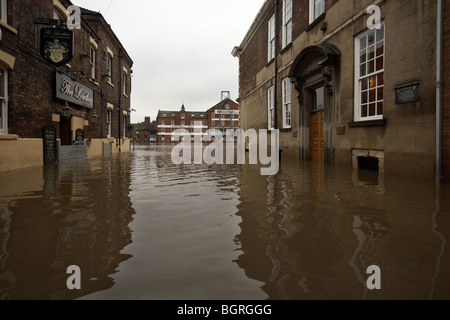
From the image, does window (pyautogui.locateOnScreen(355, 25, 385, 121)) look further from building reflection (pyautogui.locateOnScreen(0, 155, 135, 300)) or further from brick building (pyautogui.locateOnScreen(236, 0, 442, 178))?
building reflection (pyautogui.locateOnScreen(0, 155, 135, 300))

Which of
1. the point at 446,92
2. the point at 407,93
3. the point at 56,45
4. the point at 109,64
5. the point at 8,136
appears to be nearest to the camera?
the point at 446,92

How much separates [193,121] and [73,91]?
63810 mm

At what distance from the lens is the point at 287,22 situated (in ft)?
42.8

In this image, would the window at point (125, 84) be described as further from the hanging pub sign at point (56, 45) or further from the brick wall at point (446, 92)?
the brick wall at point (446, 92)

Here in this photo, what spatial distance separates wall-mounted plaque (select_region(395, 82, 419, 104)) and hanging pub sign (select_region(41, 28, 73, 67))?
9.77m

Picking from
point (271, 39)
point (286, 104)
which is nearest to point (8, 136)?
point (286, 104)

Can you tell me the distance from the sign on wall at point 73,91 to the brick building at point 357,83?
917cm

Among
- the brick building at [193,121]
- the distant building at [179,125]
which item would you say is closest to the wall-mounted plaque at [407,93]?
the brick building at [193,121]

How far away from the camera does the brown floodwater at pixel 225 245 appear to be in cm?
176

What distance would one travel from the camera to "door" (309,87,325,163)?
10719 mm

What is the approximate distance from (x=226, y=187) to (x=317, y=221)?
2.60m

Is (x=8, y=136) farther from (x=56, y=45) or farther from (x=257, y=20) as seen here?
(x=257, y=20)

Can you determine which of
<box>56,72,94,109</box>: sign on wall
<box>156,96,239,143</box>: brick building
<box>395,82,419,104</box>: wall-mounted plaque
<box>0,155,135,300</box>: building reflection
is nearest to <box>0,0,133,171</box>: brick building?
<box>56,72,94,109</box>: sign on wall
